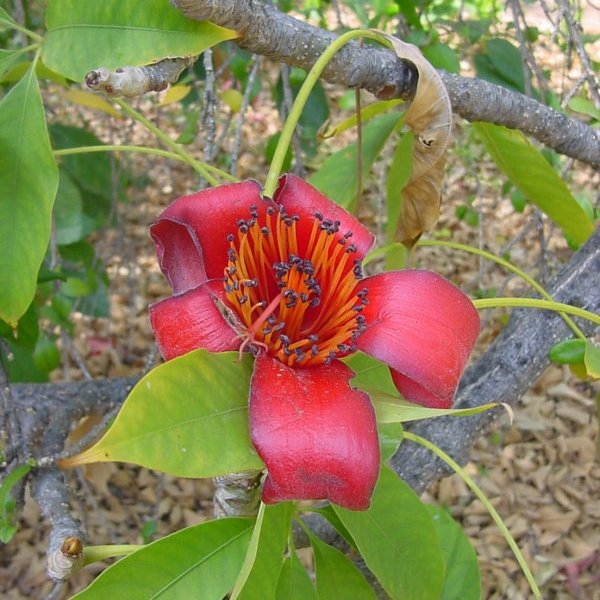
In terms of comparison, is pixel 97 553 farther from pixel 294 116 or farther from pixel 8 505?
pixel 294 116

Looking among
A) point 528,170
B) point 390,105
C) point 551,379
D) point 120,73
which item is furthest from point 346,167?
point 551,379

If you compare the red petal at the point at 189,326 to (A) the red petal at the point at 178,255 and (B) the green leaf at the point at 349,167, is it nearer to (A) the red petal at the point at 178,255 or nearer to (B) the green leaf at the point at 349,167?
(A) the red petal at the point at 178,255

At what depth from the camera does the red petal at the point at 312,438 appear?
49cm

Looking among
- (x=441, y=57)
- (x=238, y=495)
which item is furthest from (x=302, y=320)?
(x=441, y=57)

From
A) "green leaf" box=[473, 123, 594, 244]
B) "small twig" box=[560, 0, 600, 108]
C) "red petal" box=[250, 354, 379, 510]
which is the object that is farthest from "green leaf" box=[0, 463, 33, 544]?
"small twig" box=[560, 0, 600, 108]

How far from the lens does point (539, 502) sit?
1.98 meters

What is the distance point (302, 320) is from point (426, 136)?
0.18 meters

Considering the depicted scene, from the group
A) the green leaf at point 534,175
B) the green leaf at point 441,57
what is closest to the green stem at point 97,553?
the green leaf at point 534,175

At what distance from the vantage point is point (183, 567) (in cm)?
60

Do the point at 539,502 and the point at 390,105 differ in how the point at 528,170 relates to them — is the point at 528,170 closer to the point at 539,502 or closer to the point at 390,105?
the point at 390,105

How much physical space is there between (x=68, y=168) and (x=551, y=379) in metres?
1.42

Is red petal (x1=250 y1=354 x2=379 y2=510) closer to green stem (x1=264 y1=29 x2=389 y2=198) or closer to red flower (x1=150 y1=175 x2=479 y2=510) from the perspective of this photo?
red flower (x1=150 y1=175 x2=479 y2=510)

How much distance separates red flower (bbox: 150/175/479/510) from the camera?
1.63 feet

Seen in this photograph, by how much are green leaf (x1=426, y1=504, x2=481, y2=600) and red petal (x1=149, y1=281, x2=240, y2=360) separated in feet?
1.23
